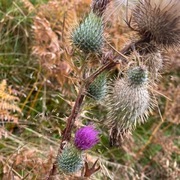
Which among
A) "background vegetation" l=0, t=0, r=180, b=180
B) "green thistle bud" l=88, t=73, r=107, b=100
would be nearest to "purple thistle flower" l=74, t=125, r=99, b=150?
"green thistle bud" l=88, t=73, r=107, b=100

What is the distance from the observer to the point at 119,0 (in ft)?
8.06

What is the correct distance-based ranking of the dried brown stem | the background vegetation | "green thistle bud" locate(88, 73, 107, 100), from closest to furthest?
the dried brown stem
"green thistle bud" locate(88, 73, 107, 100)
the background vegetation

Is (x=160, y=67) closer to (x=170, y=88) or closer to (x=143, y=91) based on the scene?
(x=143, y=91)

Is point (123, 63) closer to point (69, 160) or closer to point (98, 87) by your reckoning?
point (98, 87)

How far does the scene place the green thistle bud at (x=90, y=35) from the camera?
2031 millimetres

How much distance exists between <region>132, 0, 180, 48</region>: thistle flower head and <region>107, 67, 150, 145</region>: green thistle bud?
157 millimetres

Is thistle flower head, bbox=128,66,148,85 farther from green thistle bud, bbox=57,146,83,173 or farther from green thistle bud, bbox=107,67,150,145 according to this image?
green thistle bud, bbox=57,146,83,173

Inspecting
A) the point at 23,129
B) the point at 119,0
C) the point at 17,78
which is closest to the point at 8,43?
the point at 17,78

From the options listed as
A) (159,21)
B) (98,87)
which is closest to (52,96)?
(98,87)

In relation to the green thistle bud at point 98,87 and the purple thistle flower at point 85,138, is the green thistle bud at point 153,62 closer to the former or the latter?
the green thistle bud at point 98,87

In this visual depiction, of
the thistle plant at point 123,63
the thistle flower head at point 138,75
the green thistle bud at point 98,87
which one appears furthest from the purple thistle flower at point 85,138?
the thistle flower head at point 138,75

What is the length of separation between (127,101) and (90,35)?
0.32 metres

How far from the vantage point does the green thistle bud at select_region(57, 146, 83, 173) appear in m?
2.08

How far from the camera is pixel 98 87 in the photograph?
2113 millimetres
